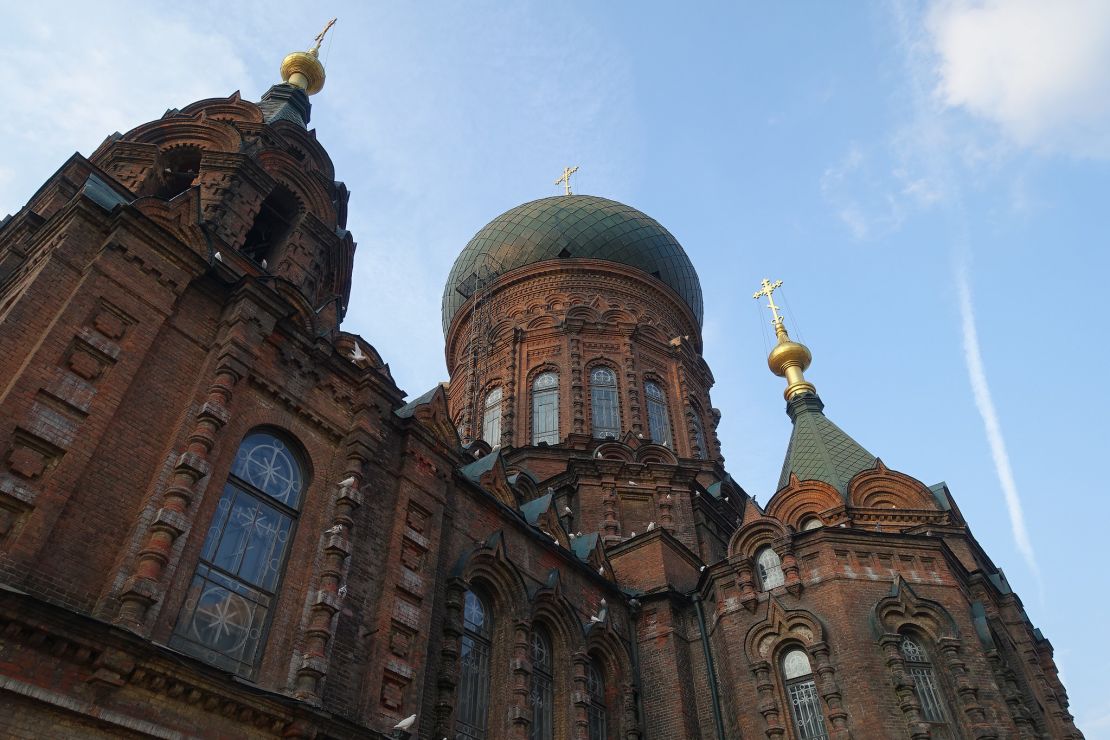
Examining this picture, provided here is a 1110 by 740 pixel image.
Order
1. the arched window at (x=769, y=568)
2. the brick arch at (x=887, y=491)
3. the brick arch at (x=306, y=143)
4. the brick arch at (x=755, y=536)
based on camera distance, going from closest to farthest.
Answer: the arched window at (x=769, y=568) < the brick arch at (x=755, y=536) < the brick arch at (x=306, y=143) < the brick arch at (x=887, y=491)

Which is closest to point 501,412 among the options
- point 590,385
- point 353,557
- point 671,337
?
point 590,385

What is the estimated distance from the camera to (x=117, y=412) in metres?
7.77

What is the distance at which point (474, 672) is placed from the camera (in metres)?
10.8

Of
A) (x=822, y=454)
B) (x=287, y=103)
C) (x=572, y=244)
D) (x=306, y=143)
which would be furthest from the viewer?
(x=572, y=244)

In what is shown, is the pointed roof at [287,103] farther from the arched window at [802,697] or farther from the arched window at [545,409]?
the arched window at [802,697]

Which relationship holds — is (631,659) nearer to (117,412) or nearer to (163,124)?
(117,412)

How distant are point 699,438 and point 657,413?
1.27 metres

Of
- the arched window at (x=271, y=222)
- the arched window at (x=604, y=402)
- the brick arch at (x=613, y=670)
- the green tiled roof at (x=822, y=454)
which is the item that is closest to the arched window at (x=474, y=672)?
the brick arch at (x=613, y=670)

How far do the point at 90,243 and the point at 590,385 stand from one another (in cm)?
1444

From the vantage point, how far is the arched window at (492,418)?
842 inches

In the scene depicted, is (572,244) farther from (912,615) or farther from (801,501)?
(912,615)

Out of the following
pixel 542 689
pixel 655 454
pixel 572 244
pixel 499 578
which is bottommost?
pixel 542 689

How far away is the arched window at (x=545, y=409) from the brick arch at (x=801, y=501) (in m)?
5.47

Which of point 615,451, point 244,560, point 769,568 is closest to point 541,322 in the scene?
point 615,451
